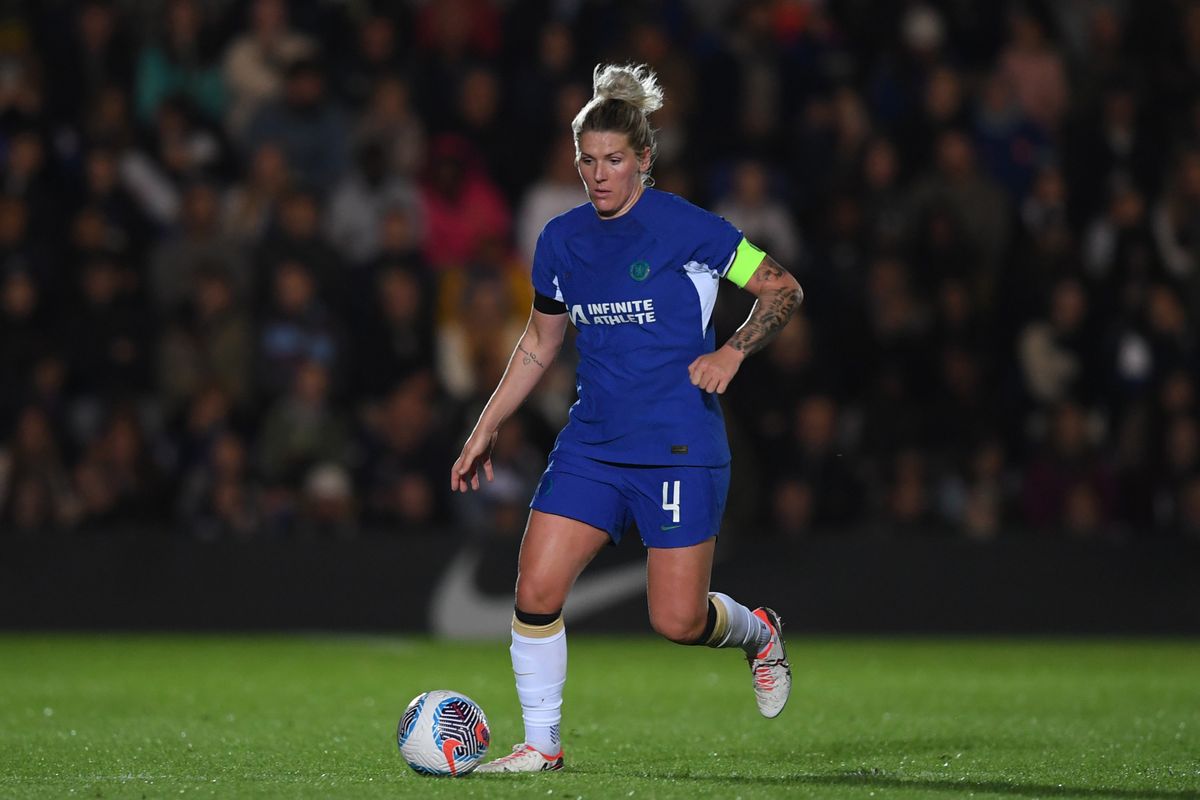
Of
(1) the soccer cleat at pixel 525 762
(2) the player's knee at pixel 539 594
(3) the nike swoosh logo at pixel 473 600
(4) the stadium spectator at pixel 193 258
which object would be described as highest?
(4) the stadium spectator at pixel 193 258

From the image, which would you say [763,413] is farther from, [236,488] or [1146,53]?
[1146,53]

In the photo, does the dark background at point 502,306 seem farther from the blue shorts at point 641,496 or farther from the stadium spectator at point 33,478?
the blue shorts at point 641,496

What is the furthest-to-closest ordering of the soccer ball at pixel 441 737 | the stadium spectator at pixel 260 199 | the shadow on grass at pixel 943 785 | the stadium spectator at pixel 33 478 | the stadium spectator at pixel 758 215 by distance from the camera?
the stadium spectator at pixel 758 215 → the stadium spectator at pixel 260 199 → the stadium spectator at pixel 33 478 → the soccer ball at pixel 441 737 → the shadow on grass at pixel 943 785

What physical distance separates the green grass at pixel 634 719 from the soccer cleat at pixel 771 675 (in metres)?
0.18

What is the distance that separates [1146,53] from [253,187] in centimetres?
777

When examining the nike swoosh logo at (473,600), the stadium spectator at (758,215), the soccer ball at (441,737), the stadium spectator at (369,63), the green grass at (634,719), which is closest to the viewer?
the green grass at (634,719)

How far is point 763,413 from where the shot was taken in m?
13.5

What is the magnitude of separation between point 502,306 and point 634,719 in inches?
226

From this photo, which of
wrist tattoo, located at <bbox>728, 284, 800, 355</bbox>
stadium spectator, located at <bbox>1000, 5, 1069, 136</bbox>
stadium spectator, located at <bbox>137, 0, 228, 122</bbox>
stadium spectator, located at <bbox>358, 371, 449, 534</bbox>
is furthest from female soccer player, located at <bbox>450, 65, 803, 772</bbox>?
stadium spectator, located at <bbox>1000, 5, 1069, 136</bbox>

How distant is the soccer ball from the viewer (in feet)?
20.3

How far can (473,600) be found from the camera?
1305 centimetres

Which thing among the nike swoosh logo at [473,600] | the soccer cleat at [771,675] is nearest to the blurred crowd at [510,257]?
the nike swoosh logo at [473,600]

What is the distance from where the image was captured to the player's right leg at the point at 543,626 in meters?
6.38

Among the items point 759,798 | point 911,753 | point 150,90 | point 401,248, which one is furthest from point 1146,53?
point 759,798
